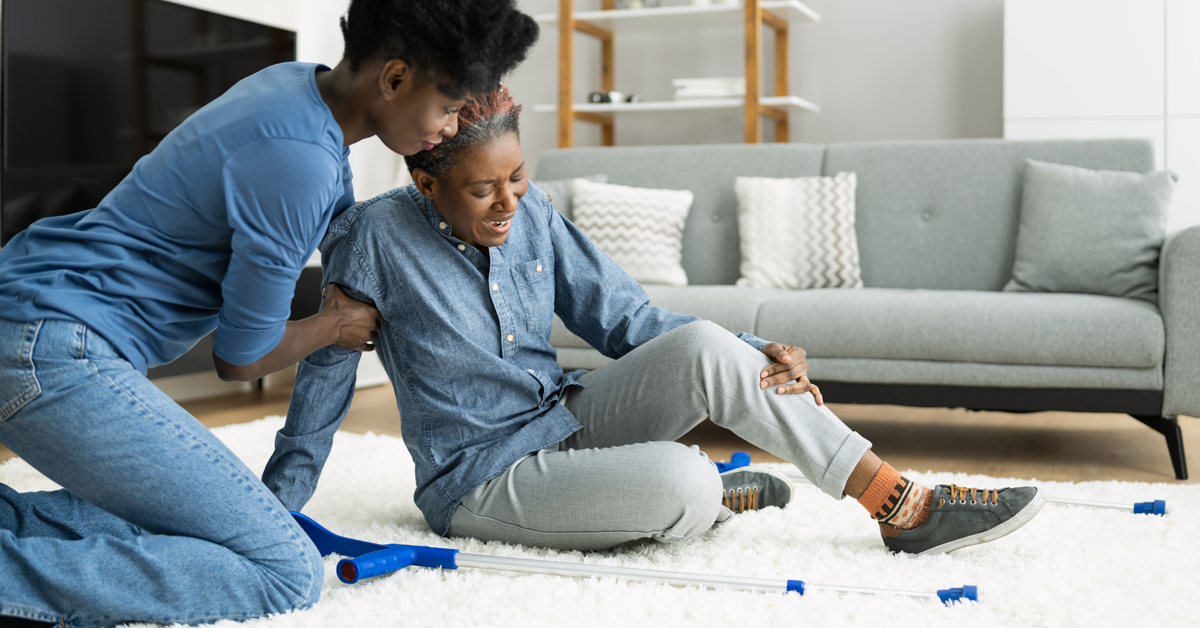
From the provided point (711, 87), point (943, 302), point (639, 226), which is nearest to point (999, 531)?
point (943, 302)

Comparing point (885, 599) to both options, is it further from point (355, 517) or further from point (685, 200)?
point (685, 200)

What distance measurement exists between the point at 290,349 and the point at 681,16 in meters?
3.33

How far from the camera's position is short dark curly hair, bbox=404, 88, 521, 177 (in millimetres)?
1365

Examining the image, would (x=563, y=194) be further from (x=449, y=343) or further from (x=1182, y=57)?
(x=1182, y=57)

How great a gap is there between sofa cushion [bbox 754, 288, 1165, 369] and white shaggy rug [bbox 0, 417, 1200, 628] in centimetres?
50

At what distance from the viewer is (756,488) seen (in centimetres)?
178

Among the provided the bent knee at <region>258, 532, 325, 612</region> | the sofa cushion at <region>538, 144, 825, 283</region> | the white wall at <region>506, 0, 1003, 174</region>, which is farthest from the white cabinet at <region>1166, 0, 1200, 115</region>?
the bent knee at <region>258, 532, 325, 612</region>

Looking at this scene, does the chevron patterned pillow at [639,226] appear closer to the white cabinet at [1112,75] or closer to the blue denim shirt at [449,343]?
the blue denim shirt at [449,343]

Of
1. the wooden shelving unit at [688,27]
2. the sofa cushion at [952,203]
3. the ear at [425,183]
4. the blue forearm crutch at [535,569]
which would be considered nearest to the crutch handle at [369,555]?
the blue forearm crutch at [535,569]

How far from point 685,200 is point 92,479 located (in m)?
2.26

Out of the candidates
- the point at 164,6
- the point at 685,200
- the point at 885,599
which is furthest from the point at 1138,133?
the point at 164,6

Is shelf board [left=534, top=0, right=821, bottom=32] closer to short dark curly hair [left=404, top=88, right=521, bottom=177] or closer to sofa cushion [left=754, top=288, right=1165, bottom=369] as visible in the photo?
sofa cushion [left=754, top=288, right=1165, bottom=369]

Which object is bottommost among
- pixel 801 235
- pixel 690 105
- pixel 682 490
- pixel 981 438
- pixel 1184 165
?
pixel 981 438

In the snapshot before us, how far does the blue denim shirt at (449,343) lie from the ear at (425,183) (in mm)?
59
